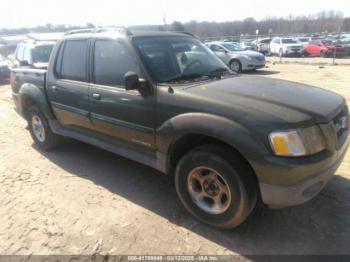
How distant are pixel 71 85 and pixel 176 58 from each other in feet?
5.00

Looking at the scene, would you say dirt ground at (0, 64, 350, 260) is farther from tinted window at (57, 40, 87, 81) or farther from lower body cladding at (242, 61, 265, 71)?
lower body cladding at (242, 61, 265, 71)

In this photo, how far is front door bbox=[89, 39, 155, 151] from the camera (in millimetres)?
3463

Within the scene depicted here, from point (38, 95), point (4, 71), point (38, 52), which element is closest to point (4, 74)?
point (4, 71)

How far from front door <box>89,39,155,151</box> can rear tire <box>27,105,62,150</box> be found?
4.99 feet

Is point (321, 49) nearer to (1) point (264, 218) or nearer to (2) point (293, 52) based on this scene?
(2) point (293, 52)

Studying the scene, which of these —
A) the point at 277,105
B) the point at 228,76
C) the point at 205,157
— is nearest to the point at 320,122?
the point at 277,105

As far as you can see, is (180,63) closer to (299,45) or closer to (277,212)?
(277,212)

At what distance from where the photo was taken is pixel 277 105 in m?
2.82

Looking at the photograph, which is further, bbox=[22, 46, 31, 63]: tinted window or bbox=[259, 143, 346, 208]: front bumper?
bbox=[22, 46, 31, 63]: tinted window

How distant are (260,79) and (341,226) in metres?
1.79

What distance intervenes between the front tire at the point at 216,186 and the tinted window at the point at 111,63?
1.21 m

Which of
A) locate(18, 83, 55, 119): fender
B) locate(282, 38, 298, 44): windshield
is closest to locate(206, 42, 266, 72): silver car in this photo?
locate(18, 83, 55, 119): fender

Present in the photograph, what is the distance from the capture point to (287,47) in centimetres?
2641

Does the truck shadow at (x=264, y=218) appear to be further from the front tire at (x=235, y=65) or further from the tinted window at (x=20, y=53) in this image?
the front tire at (x=235, y=65)
